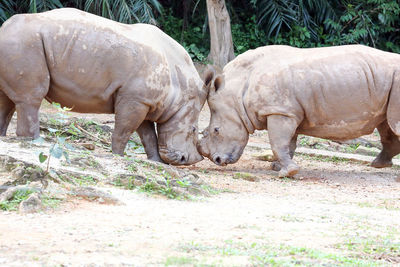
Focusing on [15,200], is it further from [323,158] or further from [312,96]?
[323,158]

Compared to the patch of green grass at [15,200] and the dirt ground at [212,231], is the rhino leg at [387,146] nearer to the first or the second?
the dirt ground at [212,231]

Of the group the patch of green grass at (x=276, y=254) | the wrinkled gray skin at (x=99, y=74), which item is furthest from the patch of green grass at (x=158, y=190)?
the wrinkled gray skin at (x=99, y=74)

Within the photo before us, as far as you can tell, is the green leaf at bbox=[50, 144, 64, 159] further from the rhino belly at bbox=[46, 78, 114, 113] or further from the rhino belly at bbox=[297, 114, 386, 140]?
the rhino belly at bbox=[297, 114, 386, 140]

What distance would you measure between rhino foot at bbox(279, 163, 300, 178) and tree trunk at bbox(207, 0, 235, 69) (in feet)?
22.7

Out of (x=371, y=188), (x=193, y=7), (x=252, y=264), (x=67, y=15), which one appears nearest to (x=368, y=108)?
(x=371, y=188)

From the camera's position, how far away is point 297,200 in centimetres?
673

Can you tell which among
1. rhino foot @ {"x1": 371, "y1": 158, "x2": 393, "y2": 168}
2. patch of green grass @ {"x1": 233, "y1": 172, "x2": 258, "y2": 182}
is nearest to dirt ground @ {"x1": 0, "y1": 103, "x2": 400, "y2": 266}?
patch of green grass @ {"x1": 233, "y1": 172, "x2": 258, "y2": 182}

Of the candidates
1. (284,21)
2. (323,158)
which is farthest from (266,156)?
Result: (284,21)

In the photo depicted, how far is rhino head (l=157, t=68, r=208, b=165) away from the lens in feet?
28.6

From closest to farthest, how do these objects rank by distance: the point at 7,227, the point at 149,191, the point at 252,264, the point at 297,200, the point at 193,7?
1. the point at 252,264
2. the point at 7,227
3. the point at 149,191
4. the point at 297,200
5. the point at 193,7

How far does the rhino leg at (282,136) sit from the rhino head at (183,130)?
96cm

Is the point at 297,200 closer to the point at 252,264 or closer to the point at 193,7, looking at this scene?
the point at 252,264

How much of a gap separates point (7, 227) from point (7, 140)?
8.08 ft

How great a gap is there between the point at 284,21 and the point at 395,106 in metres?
7.92
